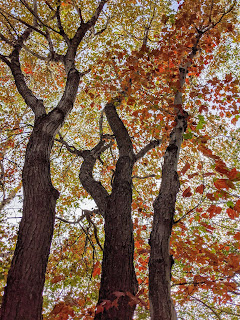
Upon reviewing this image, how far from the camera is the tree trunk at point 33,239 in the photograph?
2.60m

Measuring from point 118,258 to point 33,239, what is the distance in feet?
4.45

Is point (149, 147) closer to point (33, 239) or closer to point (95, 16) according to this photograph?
point (33, 239)

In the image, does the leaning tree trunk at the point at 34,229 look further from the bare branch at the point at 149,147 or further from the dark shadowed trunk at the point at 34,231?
the bare branch at the point at 149,147

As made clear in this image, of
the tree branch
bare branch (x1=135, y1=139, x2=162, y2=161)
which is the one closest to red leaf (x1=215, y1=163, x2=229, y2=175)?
the tree branch

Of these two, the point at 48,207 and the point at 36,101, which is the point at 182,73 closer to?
the point at 36,101

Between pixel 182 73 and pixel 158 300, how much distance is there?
15.6 ft

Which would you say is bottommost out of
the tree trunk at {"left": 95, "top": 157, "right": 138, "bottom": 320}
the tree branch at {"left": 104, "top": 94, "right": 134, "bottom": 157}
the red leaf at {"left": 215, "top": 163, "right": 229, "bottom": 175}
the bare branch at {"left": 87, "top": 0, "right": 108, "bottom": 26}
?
the tree trunk at {"left": 95, "top": 157, "right": 138, "bottom": 320}

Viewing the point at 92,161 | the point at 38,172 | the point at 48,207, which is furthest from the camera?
the point at 92,161

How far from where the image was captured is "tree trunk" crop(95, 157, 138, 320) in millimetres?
2967

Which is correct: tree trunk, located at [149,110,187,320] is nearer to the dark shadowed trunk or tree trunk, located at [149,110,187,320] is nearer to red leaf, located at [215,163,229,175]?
red leaf, located at [215,163,229,175]

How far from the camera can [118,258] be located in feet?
11.2

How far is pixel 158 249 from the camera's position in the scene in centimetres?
292

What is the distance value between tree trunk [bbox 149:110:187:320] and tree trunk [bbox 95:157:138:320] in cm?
54

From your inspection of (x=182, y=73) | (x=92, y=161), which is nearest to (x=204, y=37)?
(x=182, y=73)
